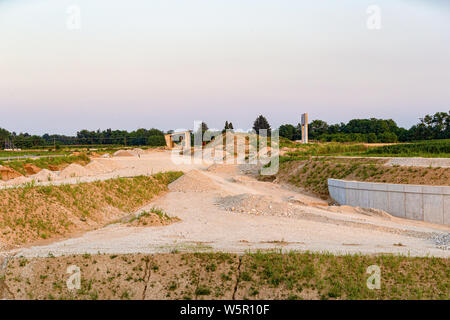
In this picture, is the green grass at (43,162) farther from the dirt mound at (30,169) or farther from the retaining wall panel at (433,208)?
the retaining wall panel at (433,208)

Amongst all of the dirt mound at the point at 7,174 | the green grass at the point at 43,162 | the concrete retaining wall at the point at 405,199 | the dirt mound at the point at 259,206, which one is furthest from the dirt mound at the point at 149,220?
the green grass at the point at 43,162

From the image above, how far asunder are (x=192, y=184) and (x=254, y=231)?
11592 millimetres

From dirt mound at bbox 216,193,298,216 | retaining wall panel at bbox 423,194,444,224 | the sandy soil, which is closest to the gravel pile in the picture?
the sandy soil

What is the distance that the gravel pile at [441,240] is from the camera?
1198cm

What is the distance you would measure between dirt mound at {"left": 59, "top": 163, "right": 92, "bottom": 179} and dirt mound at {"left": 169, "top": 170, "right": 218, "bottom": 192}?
6536 millimetres

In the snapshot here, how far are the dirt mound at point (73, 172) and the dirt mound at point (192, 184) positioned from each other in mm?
6536

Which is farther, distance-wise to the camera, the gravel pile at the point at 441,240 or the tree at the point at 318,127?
the tree at the point at 318,127

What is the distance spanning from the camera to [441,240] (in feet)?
43.4

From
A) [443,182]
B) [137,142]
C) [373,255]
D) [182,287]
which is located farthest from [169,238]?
[137,142]

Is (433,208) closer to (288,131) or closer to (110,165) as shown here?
(110,165)

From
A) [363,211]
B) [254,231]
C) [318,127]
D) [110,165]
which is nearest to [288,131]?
[318,127]

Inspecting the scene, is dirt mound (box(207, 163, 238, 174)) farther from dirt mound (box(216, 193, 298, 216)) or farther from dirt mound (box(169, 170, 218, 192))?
dirt mound (box(216, 193, 298, 216))

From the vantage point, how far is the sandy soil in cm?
1074
